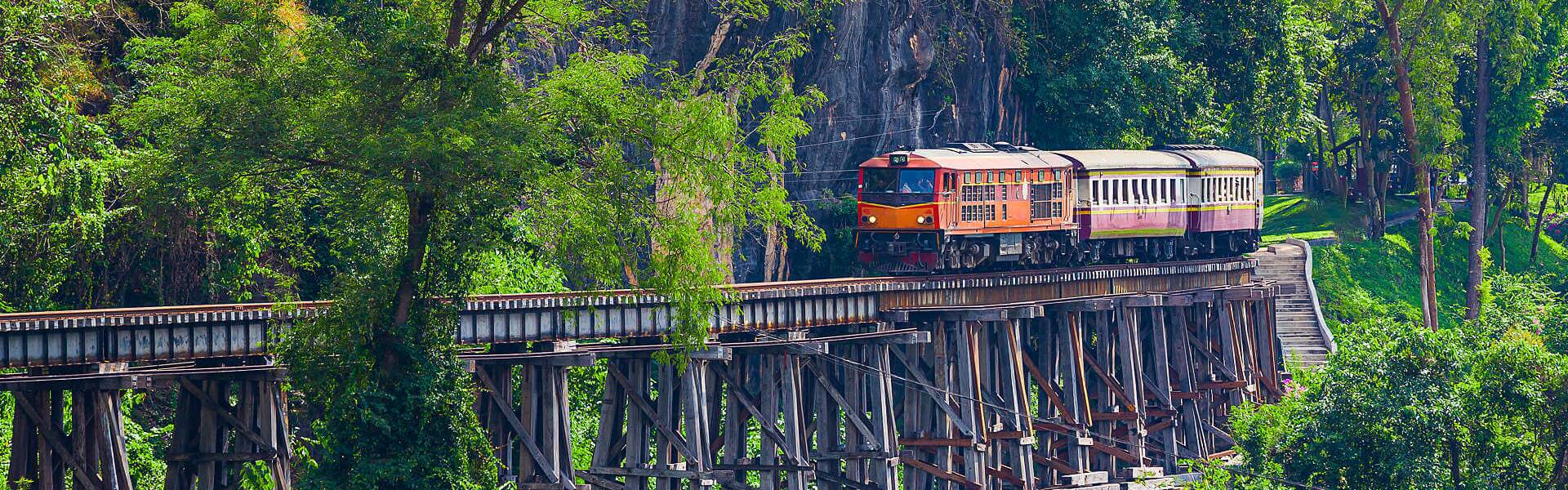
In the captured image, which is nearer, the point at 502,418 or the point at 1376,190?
the point at 502,418

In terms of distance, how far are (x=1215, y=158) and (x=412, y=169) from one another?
3169 cm

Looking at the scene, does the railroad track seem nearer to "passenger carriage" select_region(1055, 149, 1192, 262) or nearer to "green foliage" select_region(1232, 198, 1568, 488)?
"passenger carriage" select_region(1055, 149, 1192, 262)

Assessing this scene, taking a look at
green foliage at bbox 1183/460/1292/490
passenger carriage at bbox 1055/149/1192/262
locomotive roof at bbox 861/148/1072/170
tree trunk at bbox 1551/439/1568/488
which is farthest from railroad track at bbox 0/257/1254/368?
tree trunk at bbox 1551/439/1568/488

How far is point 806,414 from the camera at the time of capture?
1593 inches

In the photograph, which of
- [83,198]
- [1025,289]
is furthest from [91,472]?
[1025,289]

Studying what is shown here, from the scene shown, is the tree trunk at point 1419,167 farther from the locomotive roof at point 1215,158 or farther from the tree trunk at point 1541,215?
the tree trunk at point 1541,215

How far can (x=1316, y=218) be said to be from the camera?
252ft

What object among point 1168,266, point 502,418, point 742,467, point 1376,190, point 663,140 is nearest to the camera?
point 663,140

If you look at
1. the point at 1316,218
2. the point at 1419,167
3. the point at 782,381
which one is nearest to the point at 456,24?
the point at 782,381

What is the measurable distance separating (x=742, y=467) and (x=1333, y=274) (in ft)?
126

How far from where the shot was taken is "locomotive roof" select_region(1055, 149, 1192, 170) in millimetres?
47219

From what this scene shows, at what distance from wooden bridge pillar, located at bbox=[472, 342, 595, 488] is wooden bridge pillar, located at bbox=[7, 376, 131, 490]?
5.71 metres

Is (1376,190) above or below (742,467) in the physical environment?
above

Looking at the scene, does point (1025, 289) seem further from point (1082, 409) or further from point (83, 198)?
point (83, 198)
